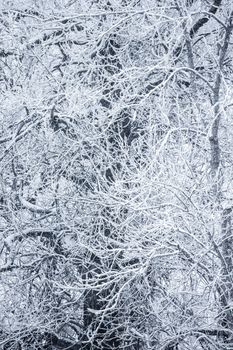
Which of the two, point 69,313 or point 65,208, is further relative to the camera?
point 65,208

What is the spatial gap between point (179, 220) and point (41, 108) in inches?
115

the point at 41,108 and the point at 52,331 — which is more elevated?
the point at 41,108

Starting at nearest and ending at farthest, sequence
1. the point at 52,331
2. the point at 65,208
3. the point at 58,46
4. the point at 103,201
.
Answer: the point at 103,201
the point at 52,331
the point at 65,208
the point at 58,46

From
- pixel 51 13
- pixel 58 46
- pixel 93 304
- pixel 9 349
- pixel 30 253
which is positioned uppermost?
pixel 51 13

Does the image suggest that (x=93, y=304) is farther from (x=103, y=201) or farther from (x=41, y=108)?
(x=41, y=108)

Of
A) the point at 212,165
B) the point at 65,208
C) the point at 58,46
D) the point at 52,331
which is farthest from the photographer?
the point at 58,46

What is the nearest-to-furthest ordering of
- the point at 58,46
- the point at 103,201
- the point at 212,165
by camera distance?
the point at 212,165
the point at 103,201
the point at 58,46

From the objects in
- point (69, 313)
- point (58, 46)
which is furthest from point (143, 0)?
point (69, 313)

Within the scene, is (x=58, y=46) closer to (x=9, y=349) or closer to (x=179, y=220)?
(x=179, y=220)

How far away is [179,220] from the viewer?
22.4ft

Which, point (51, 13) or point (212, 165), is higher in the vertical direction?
point (51, 13)

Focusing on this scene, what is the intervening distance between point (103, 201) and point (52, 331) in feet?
7.18

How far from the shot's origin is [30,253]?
8.16 meters

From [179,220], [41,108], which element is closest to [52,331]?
[179,220]
